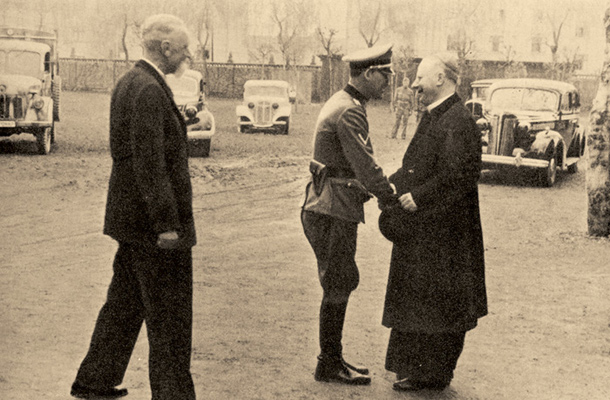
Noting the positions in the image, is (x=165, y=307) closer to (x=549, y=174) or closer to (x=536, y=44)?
(x=549, y=174)

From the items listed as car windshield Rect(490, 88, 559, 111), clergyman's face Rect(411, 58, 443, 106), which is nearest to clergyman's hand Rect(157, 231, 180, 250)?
clergyman's face Rect(411, 58, 443, 106)

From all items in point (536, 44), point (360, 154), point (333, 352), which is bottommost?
point (333, 352)

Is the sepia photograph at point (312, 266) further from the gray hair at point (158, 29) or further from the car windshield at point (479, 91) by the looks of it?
the car windshield at point (479, 91)

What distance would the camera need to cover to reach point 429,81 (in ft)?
13.6

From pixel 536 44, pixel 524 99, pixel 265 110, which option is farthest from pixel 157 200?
pixel 536 44

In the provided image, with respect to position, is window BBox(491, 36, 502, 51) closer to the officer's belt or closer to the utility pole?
the utility pole

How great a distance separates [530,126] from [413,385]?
36.7ft

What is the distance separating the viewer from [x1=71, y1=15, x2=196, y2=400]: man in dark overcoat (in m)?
3.36

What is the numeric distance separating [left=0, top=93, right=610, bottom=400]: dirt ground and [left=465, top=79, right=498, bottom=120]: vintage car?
10.8ft

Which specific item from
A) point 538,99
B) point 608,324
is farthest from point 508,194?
point 608,324

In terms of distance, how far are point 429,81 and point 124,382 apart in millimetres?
2252

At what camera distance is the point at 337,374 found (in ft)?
14.3

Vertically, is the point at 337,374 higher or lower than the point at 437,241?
lower

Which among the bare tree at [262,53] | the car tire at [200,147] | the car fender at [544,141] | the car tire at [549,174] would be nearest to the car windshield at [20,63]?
the car tire at [200,147]
